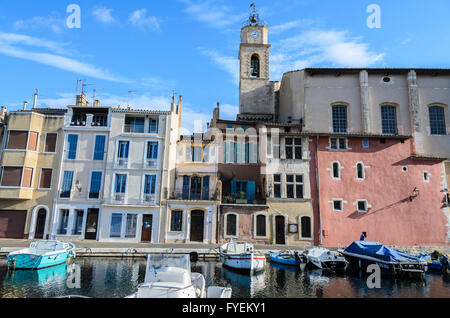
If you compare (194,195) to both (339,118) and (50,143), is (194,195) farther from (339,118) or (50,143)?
(339,118)

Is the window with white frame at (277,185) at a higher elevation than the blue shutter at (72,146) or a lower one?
lower

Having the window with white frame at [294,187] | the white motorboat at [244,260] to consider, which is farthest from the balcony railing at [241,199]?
the white motorboat at [244,260]

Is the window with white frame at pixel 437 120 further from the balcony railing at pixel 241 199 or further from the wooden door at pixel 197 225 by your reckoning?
the wooden door at pixel 197 225

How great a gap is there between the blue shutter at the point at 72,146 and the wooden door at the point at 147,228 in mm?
9388

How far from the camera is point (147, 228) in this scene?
29.0 m

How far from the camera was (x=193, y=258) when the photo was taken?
23094mm

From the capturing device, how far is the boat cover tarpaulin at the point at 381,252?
19719 millimetres

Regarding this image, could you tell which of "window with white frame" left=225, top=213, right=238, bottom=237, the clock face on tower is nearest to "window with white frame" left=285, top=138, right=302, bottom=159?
"window with white frame" left=225, top=213, right=238, bottom=237

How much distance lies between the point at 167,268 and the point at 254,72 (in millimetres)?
38083

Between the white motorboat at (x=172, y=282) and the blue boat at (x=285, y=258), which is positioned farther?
the blue boat at (x=285, y=258)
